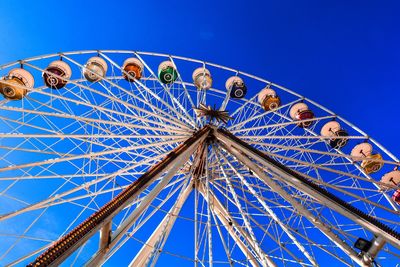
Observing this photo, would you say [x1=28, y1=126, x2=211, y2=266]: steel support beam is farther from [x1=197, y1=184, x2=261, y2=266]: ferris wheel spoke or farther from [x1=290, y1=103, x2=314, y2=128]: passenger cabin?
[x1=290, y1=103, x2=314, y2=128]: passenger cabin

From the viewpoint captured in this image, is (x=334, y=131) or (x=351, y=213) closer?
(x=351, y=213)

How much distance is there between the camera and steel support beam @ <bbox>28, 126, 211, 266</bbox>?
13.9 ft

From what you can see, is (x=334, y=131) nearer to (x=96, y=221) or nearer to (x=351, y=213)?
(x=351, y=213)

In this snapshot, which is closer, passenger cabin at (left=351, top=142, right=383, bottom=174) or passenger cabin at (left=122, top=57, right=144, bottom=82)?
passenger cabin at (left=351, top=142, right=383, bottom=174)

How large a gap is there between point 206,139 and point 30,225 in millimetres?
6632

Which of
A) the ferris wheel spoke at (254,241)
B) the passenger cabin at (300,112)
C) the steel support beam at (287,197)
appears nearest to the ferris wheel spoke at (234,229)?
the ferris wheel spoke at (254,241)

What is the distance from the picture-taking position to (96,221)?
5.28 meters

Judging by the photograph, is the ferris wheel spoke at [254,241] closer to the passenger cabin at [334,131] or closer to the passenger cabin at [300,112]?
the passenger cabin at [300,112]

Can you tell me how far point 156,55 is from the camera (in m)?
15.9

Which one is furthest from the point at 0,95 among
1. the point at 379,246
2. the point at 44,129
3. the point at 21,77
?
the point at 379,246

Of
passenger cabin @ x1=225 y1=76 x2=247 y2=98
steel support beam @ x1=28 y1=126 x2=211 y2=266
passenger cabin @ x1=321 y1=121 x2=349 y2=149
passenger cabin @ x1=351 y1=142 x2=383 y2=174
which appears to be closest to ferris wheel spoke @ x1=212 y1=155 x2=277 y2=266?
steel support beam @ x1=28 y1=126 x2=211 y2=266

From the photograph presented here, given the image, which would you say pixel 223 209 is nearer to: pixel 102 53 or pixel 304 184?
pixel 304 184

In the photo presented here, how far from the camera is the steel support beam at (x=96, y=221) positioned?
4.25 metres

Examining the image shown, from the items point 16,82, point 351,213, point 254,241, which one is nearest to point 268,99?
point 254,241
